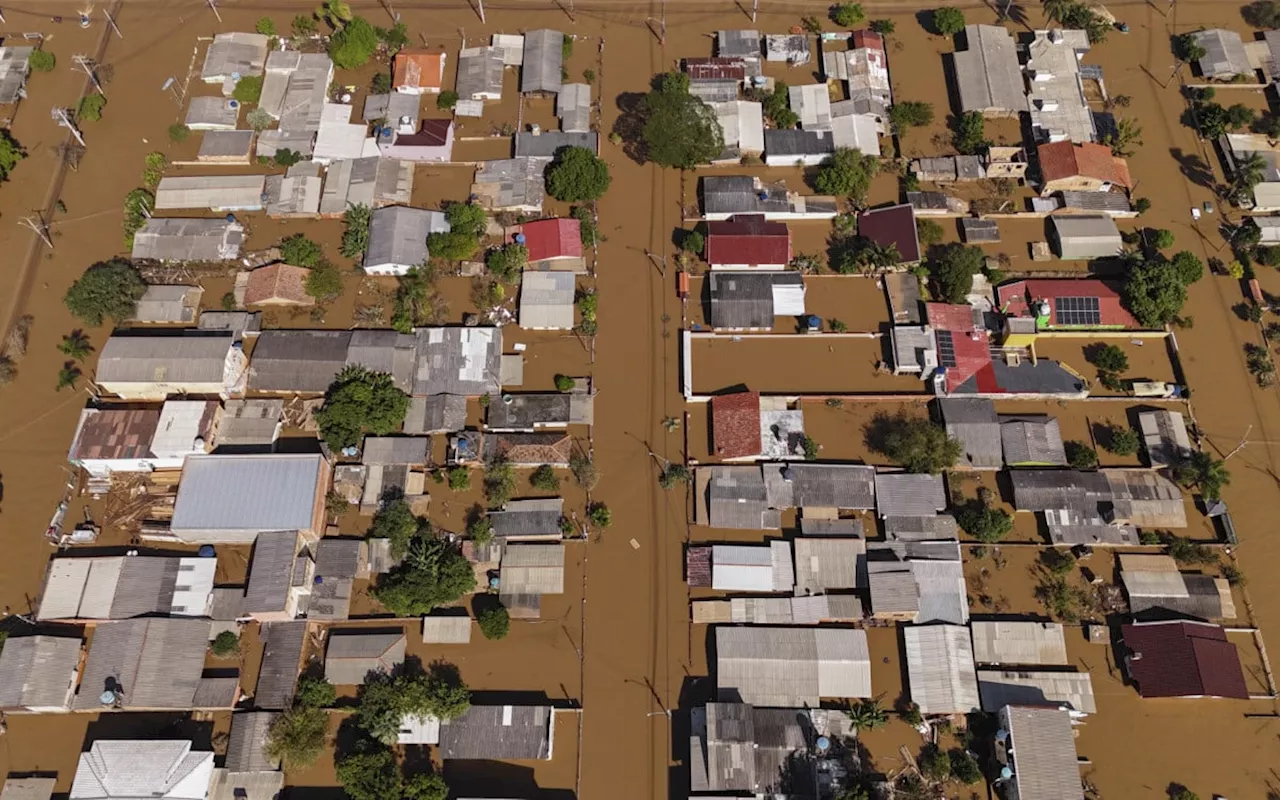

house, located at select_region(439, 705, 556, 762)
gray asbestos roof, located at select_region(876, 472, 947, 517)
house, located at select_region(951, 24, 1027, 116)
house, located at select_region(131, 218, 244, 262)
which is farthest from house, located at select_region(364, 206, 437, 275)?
house, located at select_region(951, 24, 1027, 116)

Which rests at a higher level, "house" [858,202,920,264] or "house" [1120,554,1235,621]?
"house" [858,202,920,264]

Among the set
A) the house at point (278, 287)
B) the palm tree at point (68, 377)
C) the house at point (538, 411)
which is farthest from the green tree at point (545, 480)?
the palm tree at point (68, 377)

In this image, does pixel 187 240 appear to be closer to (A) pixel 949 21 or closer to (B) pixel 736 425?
(B) pixel 736 425

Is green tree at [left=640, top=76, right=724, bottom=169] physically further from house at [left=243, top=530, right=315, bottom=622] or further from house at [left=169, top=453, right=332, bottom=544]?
house at [left=243, top=530, right=315, bottom=622]

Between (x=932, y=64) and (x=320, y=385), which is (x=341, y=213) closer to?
(x=320, y=385)

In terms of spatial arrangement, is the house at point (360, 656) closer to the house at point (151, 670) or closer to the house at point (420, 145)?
the house at point (151, 670)

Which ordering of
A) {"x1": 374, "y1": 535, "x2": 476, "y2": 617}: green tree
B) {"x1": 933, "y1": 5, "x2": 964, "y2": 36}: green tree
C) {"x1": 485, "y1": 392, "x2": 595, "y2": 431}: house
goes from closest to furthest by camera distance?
{"x1": 374, "y1": 535, "x2": 476, "y2": 617}: green tree
{"x1": 485, "y1": 392, "x2": 595, "y2": 431}: house
{"x1": 933, "y1": 5, "x2": 964, "y2": 36}: green tree

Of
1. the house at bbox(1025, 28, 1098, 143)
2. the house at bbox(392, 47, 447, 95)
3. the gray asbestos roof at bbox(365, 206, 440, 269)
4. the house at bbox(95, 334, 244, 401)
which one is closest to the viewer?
the house at bbox(95, 334, 244, 401)
